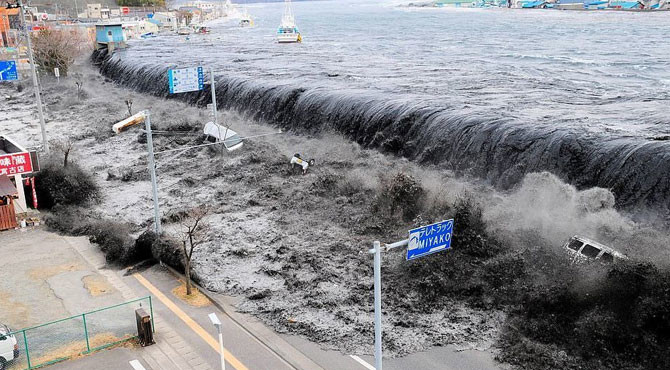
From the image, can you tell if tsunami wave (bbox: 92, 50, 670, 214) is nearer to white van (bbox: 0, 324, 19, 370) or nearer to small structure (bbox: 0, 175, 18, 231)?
small structure (bbox: 0, 175, 18, 231)

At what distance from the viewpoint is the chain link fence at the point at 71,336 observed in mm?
18344

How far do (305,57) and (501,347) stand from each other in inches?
2765

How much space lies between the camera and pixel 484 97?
4741cm

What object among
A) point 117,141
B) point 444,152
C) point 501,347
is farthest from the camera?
point 117,141

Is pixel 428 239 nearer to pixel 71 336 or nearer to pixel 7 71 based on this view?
pixel 71 336

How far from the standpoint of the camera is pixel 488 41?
99688 millimetres

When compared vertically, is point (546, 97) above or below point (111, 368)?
above

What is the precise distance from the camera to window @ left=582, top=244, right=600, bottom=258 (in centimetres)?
2316

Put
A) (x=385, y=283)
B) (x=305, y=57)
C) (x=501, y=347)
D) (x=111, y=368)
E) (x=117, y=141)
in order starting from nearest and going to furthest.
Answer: (x=111, y=368) < (x=501, y=347) < (x=385, y=283) < (x=117, y=141) < (x=305, y=57)

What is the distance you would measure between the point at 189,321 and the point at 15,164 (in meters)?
16.1

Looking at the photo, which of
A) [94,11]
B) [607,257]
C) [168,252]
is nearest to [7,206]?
[168,252]

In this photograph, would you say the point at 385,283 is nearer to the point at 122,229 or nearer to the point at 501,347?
the point at 501,347

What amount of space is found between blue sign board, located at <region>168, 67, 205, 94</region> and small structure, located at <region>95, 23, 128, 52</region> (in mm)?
61928

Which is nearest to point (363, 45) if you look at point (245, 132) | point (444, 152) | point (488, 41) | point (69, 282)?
point (488, 41)
